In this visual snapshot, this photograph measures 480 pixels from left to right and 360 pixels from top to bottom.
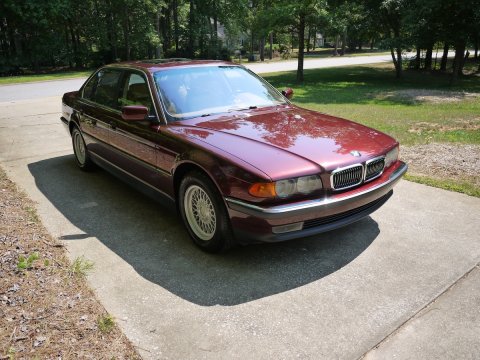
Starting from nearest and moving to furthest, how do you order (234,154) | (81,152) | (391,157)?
1. (234,154)
2. (391,157)
3. (81,152)

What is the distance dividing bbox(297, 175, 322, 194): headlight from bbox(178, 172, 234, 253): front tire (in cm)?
65

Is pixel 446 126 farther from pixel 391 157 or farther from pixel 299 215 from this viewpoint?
pixel 299 215

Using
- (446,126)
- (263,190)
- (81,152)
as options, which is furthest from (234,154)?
(446,126)

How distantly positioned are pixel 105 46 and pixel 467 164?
2850 cm

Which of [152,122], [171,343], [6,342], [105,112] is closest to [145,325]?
[171,343]

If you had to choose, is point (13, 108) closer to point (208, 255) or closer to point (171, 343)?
point (208, 255)

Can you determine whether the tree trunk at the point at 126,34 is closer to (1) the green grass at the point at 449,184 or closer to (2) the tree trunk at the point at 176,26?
(2) the tree trunk at the point at 176,26

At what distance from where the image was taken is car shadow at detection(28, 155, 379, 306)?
3270 mm

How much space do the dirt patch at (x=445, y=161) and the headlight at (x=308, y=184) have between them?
10.2ft

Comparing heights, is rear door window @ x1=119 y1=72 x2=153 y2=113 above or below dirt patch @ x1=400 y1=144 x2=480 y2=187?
above

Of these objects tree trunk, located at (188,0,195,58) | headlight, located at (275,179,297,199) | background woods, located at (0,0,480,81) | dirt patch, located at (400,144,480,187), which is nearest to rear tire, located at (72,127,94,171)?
headlight, located at (275,179,297,199)

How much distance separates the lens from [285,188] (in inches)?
125

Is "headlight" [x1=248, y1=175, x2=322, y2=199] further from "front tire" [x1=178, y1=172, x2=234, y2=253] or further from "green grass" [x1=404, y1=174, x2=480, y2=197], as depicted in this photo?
"green grass" [x1=404, y1=174, x2=480, y2=197]

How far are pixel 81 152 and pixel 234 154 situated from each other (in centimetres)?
370
